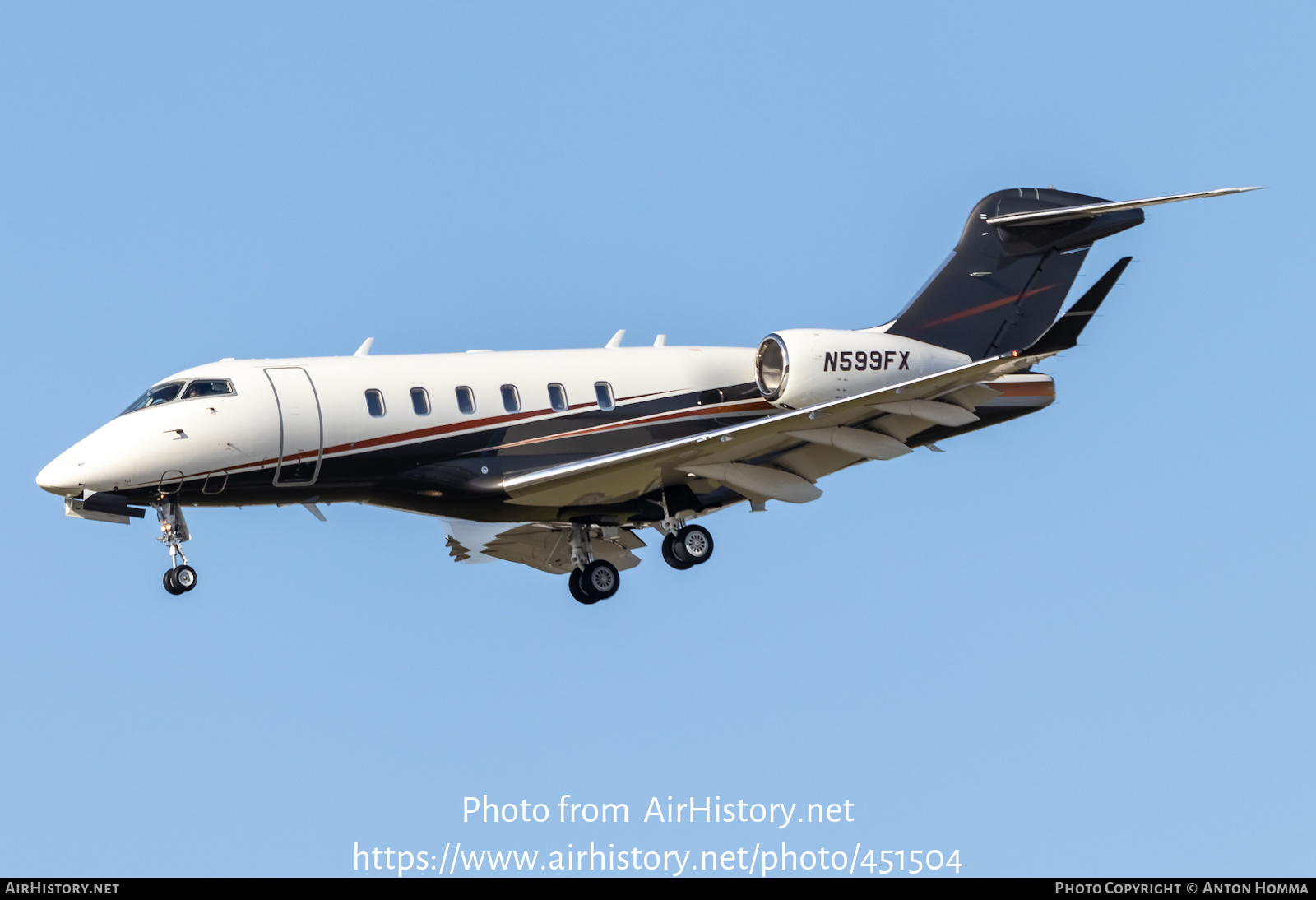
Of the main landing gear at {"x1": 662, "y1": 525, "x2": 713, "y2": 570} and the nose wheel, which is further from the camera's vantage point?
the main landing gear at {"x1": 662, "y1": 525, "x2": 713, "y2": 570}

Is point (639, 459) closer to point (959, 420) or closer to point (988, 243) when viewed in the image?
point (959, 420)

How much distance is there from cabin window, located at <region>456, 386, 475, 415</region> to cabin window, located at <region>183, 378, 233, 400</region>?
291cm

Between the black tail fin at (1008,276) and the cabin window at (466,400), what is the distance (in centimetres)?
670

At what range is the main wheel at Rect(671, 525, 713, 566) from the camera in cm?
2316

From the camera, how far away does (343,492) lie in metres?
21.8

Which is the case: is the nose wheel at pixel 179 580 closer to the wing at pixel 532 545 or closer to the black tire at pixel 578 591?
the wing at pixel 532 545

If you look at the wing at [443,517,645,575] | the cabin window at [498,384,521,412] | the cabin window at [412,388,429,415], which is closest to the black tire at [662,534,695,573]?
the wing at [443,517,645,575]

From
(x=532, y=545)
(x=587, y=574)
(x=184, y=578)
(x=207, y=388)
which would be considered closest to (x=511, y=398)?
(x=587, y=574)

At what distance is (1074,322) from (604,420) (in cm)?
680

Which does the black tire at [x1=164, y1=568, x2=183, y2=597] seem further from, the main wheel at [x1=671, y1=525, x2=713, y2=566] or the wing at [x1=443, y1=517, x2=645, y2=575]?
the main wheel at [x1=671, y1=525, x2=713, y2=566]

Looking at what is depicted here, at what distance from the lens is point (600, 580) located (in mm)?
23656

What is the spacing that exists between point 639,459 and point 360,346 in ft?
13.6

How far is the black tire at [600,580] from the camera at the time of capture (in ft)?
77.6

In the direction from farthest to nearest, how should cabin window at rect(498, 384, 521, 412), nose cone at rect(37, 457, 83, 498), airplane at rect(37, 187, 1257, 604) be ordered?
cabin window at rect(498, 384, 521, 412), airplane at rect(37, 187, 1257, 604), nose cone at rect(37, 457, 83, 498)
